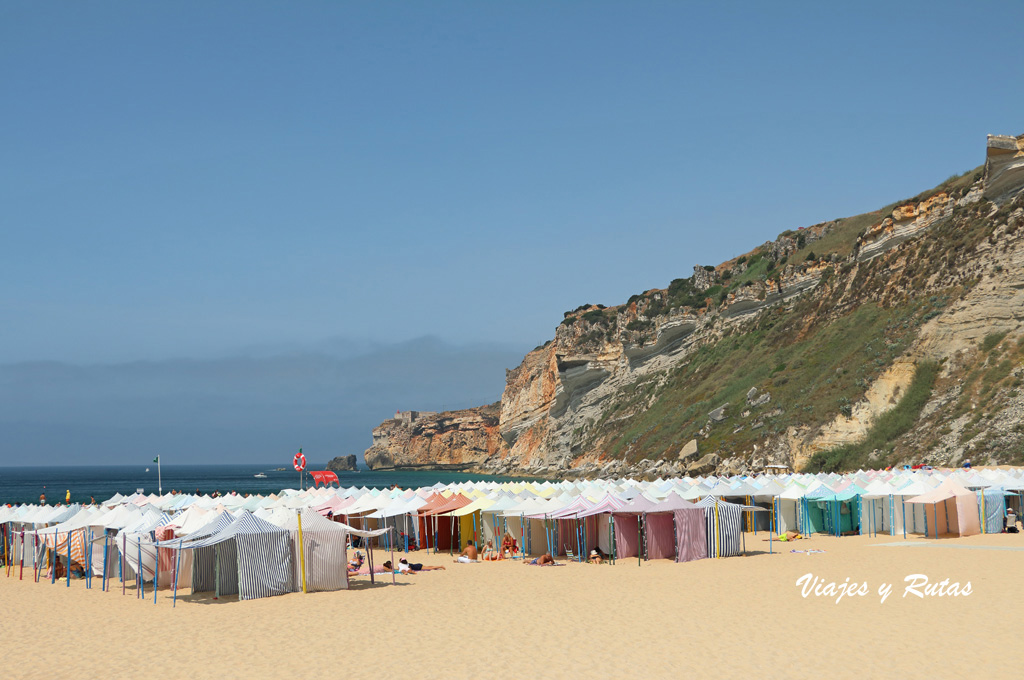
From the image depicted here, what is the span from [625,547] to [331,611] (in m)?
11.7

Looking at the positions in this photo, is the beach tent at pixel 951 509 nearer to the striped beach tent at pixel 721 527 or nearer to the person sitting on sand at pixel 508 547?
the striped beach tent at pixel 721 527

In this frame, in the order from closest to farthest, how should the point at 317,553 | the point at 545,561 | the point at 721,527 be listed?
the point at 317,553 < the point at 545,561 < the point at 721,527

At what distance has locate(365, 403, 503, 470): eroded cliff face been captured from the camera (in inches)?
6467

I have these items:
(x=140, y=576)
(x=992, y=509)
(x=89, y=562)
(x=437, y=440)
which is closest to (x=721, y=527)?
(x=992, y=509)

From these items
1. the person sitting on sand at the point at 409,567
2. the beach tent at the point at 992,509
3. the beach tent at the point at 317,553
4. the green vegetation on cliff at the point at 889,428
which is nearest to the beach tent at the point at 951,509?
the beach tent at the point at 992,509

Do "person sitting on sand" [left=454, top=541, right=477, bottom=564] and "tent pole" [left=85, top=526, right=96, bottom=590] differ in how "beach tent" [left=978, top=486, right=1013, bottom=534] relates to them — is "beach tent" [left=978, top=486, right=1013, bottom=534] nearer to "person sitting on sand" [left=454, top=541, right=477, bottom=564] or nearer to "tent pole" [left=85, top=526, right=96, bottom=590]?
"person sitting on sand" [left=454, top=541, right=477, bottom=564]

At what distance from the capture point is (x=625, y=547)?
28.4m

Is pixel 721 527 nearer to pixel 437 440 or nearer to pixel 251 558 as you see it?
pixel 251 558

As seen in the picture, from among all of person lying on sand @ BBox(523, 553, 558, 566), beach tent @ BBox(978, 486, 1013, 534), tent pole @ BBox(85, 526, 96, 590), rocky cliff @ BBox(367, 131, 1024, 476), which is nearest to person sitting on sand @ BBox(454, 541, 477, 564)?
person lying on sand @ BBox(523, 553, 558, 566)

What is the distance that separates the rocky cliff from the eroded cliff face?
170ft

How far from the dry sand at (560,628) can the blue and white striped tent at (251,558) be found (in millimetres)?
604

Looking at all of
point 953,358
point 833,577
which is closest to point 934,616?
point 833,577

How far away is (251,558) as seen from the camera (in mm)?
21953

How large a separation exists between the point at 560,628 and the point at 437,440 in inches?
6159
